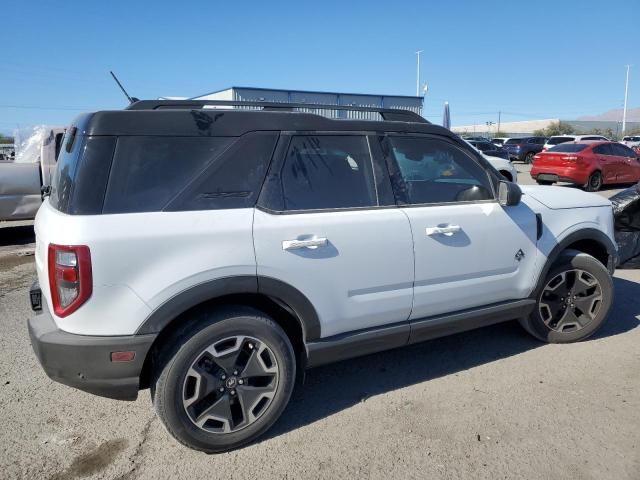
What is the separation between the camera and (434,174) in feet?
11.3

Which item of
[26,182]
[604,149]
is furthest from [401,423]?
[604,149]

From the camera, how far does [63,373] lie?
2.42 metres

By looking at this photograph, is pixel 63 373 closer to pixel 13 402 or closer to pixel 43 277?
pixel 43 277

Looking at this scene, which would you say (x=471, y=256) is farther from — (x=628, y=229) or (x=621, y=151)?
(x=621, y=151)

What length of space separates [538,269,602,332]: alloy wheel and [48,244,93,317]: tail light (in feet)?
10.9

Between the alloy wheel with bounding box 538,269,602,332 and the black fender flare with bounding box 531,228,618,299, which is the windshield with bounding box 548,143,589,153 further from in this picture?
the alloy wheel with bounding box 538,269,602,332

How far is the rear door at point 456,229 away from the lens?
3156mm

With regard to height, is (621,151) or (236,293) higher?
(621,151)

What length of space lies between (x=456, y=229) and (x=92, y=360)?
2.31 meters

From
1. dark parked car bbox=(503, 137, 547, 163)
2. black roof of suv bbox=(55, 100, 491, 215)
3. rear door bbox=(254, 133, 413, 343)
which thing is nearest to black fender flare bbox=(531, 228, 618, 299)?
rear door bbox=(254, 133, 413, 343)

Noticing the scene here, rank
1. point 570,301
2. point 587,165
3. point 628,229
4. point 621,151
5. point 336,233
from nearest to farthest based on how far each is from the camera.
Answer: point 336,233 < point 570,301 < point 628,229 < point 587,165 < point 621,151

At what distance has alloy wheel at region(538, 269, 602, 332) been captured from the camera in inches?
154

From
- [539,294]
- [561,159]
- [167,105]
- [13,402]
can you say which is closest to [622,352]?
[539,294]

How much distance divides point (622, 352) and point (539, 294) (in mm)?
876
